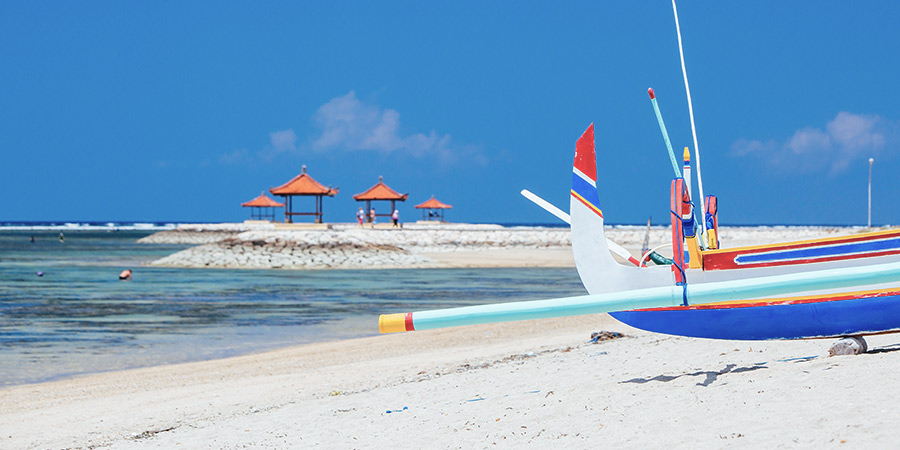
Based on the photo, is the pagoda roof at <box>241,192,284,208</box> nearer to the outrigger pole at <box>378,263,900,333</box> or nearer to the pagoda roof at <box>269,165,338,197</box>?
the pagoda roof at <box>269,165,338,197</box>

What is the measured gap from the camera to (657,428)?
4953mm

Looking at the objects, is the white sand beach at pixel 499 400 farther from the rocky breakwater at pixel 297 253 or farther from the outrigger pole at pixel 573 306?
the rocky breakwater at pixel 297 253

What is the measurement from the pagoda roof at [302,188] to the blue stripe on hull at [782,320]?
4557 centimetres

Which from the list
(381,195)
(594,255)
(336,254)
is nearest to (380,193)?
(381,195)

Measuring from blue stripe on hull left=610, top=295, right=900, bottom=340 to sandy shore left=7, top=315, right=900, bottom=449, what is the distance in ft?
0.80

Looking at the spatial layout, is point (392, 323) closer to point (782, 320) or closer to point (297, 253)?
point (782, 320)

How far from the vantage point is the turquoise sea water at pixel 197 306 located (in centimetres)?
1296

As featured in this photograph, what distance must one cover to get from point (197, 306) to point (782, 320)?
16744 millimetres

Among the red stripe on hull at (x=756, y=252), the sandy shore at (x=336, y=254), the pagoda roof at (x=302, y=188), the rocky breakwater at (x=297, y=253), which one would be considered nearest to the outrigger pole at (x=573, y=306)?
the red stripe on hull at (x=756, y=252)

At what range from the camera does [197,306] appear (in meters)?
20.5

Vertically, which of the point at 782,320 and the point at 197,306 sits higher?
the point at 782,320

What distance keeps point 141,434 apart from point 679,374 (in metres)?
4.49

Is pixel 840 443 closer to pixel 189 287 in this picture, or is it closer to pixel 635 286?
pixel 635 286

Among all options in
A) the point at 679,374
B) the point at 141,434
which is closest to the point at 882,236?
the point at 679,374
